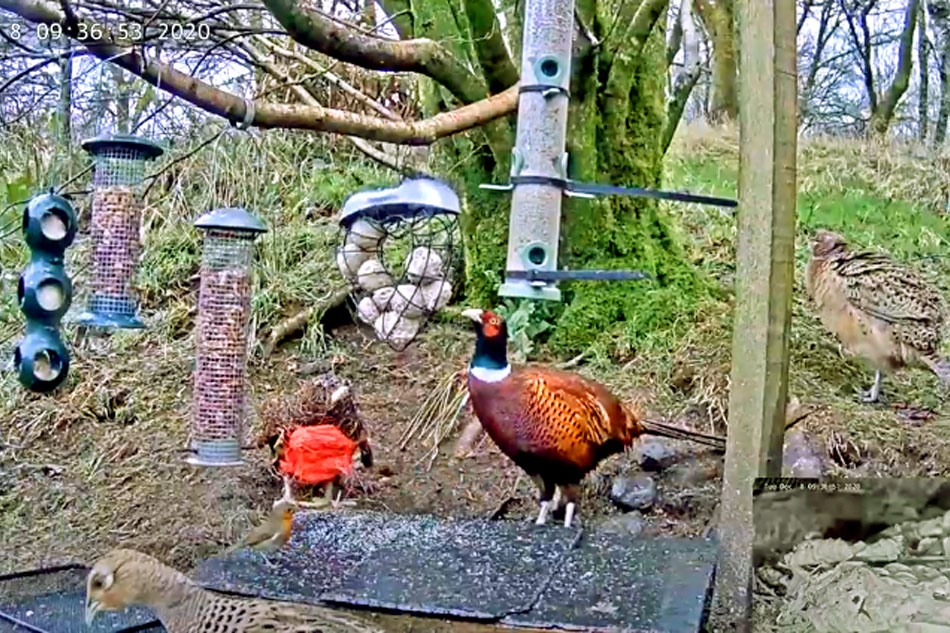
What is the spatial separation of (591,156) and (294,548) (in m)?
2.62

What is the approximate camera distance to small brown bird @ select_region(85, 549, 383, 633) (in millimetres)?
1562

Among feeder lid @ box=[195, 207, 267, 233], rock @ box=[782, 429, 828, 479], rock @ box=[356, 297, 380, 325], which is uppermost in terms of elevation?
feeder lid @ box=[195, 207, 267, 233]

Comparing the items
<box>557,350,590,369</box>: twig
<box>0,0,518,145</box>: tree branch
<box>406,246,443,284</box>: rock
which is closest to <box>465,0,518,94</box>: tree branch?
<box>406,246,443,284</box>: rock

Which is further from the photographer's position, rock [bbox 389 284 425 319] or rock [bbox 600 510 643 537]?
rock [bbox 389 284 425 319]

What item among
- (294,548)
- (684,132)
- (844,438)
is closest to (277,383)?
(844,438)

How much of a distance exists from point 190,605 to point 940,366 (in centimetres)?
276

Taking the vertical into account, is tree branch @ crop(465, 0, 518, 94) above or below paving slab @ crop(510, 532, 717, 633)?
above

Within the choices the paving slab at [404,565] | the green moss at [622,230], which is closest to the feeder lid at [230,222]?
the paving slab at [404,565]

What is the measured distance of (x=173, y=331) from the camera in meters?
5.14

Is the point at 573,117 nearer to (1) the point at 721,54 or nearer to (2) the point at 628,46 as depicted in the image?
(2) the point at 628,46

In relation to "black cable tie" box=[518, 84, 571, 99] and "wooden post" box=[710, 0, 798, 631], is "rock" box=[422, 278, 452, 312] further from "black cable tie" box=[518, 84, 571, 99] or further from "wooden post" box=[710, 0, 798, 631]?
"wooden post" box=[710, 0, 798, 631]

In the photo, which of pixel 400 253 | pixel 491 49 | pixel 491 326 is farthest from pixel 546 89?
pixel 400 253

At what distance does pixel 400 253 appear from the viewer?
4.59 metres

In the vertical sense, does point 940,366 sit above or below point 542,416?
above
